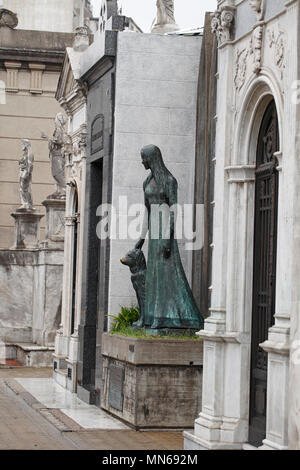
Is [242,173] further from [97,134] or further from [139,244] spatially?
[97,134]

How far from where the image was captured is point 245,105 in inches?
444

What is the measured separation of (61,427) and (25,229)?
12940 mm

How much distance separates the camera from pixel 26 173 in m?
27.0

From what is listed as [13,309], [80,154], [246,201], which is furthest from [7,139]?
[246,201]

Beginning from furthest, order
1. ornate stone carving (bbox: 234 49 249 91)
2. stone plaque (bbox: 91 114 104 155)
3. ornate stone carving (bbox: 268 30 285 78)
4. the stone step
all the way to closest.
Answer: the stone step < stone plaque (bbox: 91 114 104 155) < ornate stone carving (bbox: 234 49 249 91) < ornate stone carving (bbox: 268 30 285 78)

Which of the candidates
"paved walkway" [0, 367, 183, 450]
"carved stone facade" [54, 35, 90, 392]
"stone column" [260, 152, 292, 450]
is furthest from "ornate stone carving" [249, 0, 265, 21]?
"carved stone facade" [54, 35, 90, 392]

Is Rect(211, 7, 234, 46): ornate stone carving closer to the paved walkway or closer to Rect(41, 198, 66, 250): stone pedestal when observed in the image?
the paved walkway

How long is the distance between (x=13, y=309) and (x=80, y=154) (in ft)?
24.7

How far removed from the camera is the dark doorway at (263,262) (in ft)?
35.6

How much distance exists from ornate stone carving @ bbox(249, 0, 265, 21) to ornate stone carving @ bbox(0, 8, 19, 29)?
20.9 meters

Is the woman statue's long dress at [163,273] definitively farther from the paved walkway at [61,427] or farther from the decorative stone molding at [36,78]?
the decorative stone molding at [36,78]

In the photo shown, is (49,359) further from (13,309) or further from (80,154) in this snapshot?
(80,154)

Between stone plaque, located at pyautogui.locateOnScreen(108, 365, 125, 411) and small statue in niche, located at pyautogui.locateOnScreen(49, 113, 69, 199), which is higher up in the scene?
small statue in niche, located at pyautogui.locateOnScreen(49, 113, 69, 199)

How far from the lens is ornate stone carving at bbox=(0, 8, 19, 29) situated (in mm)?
30984
